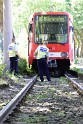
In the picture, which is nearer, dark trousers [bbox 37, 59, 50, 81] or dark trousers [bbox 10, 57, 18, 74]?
dark trousers [bbox 37, 59, 50, 81]

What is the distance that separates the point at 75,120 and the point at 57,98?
11.9 ft

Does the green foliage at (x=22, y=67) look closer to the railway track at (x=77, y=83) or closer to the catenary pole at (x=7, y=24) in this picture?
the catenary pole at (x=7, y=24)

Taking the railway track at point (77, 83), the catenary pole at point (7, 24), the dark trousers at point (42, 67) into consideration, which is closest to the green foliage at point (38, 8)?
the railway track at point (77, 83)

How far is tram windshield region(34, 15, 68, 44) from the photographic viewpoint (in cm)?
2184

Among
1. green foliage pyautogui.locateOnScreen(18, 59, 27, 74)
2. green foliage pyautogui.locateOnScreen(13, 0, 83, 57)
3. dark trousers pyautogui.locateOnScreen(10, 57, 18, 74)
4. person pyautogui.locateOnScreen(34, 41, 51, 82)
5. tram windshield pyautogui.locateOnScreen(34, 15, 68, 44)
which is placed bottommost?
green foliage pyautogui.locateOnScreen(18, 59, 27, 74)

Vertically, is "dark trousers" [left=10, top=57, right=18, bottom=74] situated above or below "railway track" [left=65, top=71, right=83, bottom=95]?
above

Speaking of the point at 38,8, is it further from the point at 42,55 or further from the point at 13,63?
the point at 42,55

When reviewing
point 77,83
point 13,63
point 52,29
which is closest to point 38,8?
point 52,29

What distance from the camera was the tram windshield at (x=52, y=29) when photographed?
2184 centimetres

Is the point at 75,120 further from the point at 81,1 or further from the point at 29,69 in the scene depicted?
the point at 81,1

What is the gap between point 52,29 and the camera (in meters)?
21.9

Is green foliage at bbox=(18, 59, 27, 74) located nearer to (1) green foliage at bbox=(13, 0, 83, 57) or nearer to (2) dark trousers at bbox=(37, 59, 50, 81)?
(2) dark trousers at bbox=(37, 59, 50, 81)

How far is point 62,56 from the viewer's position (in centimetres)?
2184

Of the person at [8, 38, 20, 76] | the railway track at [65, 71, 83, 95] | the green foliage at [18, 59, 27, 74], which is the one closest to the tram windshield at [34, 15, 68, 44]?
the green foliage at [18, 59, 27, 74]
